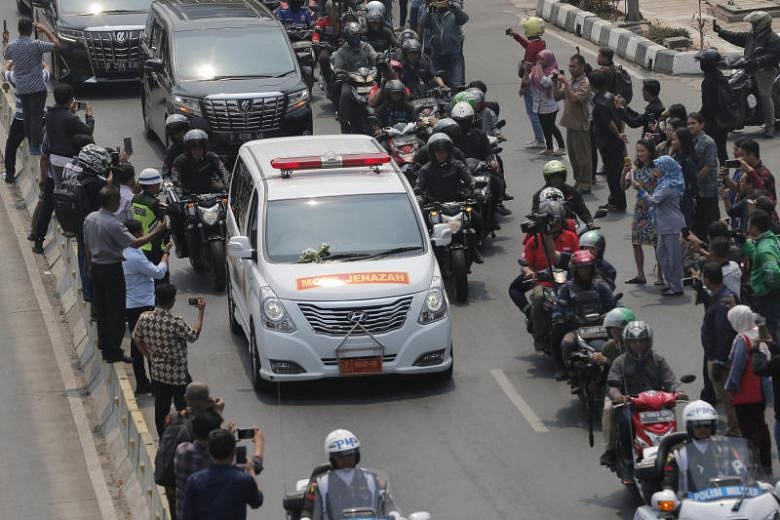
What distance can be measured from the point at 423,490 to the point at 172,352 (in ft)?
7.86

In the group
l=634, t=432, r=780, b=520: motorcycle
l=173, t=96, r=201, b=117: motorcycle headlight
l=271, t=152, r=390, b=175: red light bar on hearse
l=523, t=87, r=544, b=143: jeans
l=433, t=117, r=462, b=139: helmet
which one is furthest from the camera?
l=523, t=87, r=544, b=143: jeans

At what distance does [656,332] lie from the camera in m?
18.3

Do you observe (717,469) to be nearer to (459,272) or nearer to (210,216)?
(459,272)

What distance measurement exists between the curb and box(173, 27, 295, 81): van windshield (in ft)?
22.7

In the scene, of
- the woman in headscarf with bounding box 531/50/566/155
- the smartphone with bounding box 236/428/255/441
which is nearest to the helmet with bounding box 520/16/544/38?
the woman in headscarf with bounding box 531/50/566/155

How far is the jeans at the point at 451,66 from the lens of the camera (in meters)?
27.8

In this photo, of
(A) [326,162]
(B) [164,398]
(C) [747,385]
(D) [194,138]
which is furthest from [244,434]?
(D) [194,138]

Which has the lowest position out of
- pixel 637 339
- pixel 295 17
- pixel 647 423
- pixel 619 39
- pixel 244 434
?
pixel 619 39

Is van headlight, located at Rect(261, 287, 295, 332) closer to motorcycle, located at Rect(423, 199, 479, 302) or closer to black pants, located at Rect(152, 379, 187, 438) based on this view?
black pants, located at Rect(152, 379, 187, 438)

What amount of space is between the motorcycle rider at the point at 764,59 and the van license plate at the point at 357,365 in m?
10.6

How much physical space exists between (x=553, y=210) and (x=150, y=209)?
13.2 ft

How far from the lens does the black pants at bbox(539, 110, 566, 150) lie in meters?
25.0

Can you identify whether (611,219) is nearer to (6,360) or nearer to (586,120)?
(586,120)

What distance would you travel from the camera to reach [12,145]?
80.1 ft
